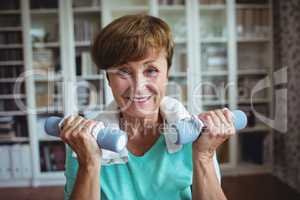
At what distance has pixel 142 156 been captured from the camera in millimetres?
783

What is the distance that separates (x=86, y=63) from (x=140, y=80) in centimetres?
176

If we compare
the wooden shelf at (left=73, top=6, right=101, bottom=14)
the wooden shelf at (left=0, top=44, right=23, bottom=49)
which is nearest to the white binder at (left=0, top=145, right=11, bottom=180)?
the wooden shelf at (left=0, top=44, right=23, bottom=49)

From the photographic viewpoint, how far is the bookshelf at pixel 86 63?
92.5 inches

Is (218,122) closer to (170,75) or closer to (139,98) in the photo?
(139,98)

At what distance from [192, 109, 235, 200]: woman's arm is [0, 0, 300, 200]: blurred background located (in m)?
1.64

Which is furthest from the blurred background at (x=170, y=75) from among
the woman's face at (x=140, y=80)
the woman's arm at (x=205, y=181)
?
the woman's arm at (x=205, y=181)

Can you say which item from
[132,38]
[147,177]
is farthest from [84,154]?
[132,38]

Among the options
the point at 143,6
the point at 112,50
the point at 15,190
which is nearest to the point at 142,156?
the point at 112,50

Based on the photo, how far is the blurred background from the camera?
2.34 m

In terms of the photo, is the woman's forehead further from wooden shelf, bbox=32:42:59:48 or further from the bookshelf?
wooden shelf, bbox=32:42:59:48

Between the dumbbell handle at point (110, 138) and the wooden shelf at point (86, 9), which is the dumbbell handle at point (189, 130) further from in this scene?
the wooden shelf at point (86, 9)

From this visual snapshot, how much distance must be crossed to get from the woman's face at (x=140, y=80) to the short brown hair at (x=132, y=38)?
0.06 ft

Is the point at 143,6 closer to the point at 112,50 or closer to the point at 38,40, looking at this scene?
the point at 38,40

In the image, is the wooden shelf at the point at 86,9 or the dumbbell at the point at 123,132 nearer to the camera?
the dumbbell at the point at 123,132
